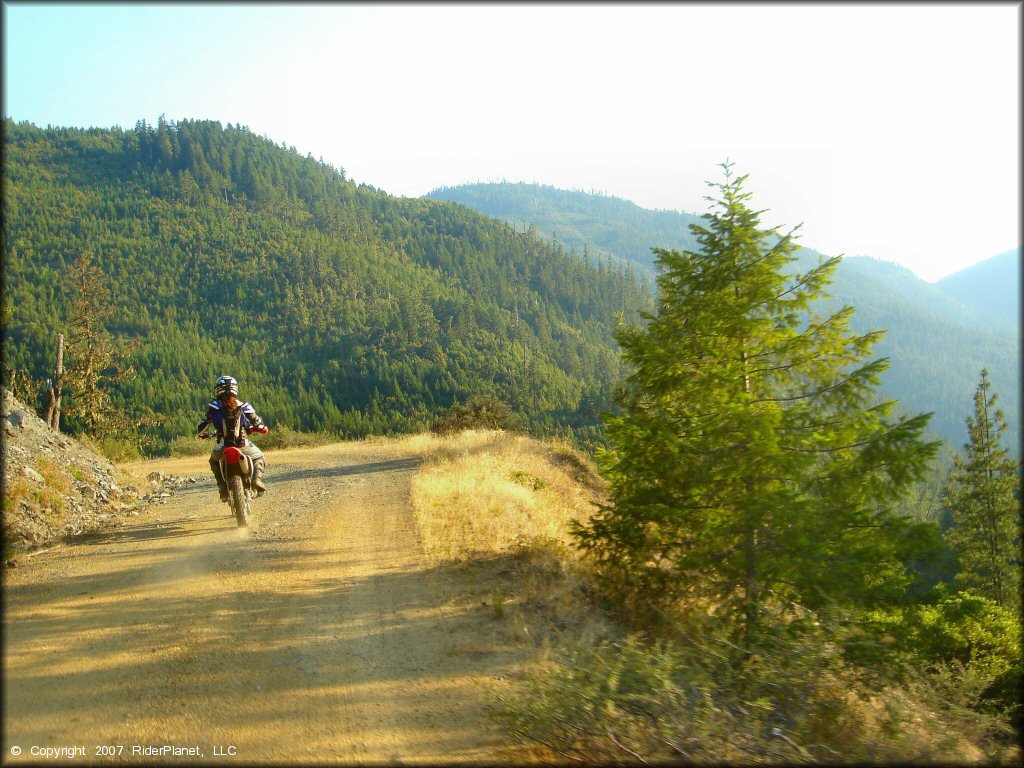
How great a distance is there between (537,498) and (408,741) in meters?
8.28

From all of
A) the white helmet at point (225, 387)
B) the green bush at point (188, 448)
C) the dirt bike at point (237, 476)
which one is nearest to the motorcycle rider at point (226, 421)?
the white helmet at point (225, 387)

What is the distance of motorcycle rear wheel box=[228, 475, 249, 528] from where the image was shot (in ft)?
29.7

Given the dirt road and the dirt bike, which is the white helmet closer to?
the dirt bike

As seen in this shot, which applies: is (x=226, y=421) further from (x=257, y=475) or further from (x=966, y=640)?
(x=966, y=640)

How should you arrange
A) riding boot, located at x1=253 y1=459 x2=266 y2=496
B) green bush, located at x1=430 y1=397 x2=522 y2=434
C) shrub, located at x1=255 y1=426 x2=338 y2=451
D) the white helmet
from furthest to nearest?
shrub, located at x1=255 y1=426 x2=338 y2=451 → green bush, located at x1=430 y1=397 x2=522 y2=434 → riding boot, located at x1=253 y1=459 x2=266 y2=496 → the white helmet

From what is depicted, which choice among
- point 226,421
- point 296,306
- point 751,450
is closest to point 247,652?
point 226,421

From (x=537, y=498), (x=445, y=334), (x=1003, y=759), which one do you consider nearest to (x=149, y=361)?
(x=445, y=334)

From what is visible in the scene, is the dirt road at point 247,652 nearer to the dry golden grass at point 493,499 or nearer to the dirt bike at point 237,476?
the dirt bike at point 237,476

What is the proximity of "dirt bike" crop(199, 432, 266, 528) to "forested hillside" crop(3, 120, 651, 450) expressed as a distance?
2698 inches

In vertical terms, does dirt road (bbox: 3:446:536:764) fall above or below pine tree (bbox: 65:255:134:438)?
below

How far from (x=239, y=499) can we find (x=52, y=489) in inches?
135

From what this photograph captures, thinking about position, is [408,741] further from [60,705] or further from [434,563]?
[434,563]

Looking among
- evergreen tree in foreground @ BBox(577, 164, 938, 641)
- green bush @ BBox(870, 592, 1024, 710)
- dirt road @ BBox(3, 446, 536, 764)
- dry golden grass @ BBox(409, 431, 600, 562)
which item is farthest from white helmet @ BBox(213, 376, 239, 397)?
green bush @ BBox(870, 592, 1024, 710)

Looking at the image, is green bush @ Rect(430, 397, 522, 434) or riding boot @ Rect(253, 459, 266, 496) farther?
green bush @ Rect(430, 397, 522, 434)
